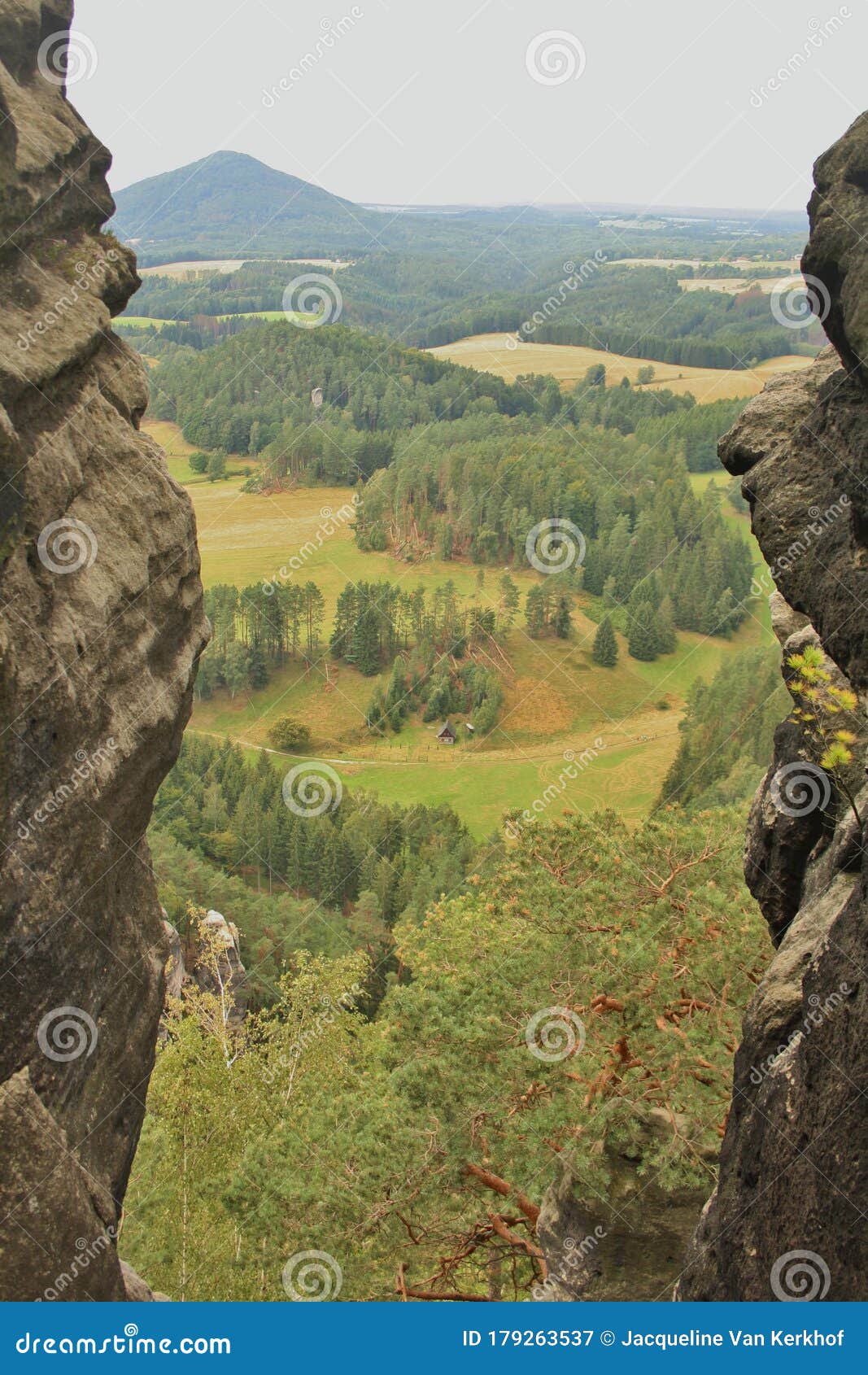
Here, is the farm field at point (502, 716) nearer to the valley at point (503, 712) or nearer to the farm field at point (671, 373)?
the valley at point (503, 712)

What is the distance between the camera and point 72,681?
41.6 ft

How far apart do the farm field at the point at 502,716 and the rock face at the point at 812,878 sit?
5637cm

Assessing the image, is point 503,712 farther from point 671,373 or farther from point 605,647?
point 671,373

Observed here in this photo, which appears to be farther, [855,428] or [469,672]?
[469,672]

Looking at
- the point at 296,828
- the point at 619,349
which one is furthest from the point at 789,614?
the point at 619,349

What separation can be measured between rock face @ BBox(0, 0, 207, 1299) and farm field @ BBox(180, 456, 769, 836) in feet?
176

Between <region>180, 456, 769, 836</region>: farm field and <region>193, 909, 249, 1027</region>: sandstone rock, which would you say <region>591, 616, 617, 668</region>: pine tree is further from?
<region>193, 909, 249, 1027</region>: sandstone rock

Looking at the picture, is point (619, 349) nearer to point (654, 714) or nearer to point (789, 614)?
point (654, 714)

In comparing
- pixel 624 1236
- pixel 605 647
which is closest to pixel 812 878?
pixel 624 1236

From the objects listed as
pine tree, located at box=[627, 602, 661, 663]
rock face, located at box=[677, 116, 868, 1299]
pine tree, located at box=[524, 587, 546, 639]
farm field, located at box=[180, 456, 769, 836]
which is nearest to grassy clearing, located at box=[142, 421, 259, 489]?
farm field, located at box=[180, 456, 769, 836]

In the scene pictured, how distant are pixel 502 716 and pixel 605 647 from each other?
13.6m

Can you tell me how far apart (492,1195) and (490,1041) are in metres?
2.34

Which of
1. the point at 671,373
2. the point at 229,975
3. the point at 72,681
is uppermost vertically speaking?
the point at 72,681

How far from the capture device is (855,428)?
1115 centimetres
